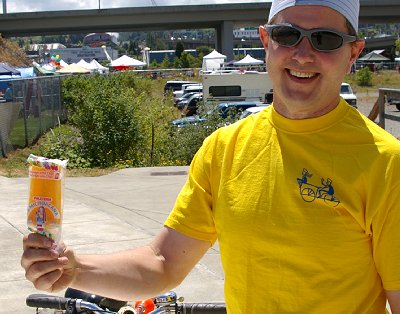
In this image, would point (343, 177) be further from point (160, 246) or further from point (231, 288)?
point (160, 246)

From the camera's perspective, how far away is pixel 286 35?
219 cm

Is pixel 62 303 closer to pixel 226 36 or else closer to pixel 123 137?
pixel 123 137

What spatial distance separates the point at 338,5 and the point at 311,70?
20 cm

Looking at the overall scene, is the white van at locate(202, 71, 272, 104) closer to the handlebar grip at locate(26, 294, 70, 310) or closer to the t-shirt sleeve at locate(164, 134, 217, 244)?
the handlebar grip at locate(26, 294, 70, 310)

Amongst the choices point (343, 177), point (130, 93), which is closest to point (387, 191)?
point (343, 177)

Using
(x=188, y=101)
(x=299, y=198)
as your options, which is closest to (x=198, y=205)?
(x=299, y=198)

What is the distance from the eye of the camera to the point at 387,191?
1982 millimetres

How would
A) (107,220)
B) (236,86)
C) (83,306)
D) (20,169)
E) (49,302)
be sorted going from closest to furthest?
(83,306), (49,302), (107,220), (20,169), (236,86)

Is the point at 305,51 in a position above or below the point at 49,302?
above

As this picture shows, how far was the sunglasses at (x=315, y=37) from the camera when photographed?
2.14 m

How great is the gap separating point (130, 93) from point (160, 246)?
17996mm

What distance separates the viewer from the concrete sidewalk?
6.58m

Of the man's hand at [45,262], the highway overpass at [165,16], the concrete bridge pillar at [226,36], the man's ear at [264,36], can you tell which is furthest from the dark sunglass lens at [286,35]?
the concrete bridge pillar at [226,36]

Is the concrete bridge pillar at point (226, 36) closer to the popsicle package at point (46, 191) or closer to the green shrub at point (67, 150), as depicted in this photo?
the green shrub at point (67, 150)
